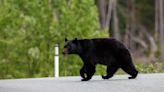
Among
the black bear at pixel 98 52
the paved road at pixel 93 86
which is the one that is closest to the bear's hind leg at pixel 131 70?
the black bear at pixel 98 52

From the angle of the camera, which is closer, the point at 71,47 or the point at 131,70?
the point at 71,47

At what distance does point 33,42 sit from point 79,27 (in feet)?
6.03

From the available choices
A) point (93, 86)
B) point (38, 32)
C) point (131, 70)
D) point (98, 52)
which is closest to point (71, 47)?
point (98, 52)

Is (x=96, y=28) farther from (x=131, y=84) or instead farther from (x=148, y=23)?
(x=148, y=23)

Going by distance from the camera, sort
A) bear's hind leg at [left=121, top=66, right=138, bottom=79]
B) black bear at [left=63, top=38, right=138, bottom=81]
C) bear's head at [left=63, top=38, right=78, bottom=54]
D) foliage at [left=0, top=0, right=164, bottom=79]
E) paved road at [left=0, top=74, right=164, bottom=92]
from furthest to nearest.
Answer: foliage at [left=0, top=0, right=164, bottom=79], bear's hind leg at [left=121, top=66, right=138, bottom=79], bear's head at [left=63, top=38, right=78, bottom=54], black bear at [left=63, top=38, right=138, bottom=81], paved road at [left=0, top=74, right=164, bottom=92]

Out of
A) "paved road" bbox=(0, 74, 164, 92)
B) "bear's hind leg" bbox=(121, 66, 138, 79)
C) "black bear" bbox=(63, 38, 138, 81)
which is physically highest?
"black bear" bbox=(63, 38, 138, 81)

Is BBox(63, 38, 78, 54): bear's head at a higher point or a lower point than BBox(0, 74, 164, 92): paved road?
higher

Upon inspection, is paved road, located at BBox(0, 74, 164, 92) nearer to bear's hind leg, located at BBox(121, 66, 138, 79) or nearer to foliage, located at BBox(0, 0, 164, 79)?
bear's hind leg, located at BBox(121, 66, 138, 79)

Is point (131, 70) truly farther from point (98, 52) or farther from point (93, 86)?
point (93, 86)

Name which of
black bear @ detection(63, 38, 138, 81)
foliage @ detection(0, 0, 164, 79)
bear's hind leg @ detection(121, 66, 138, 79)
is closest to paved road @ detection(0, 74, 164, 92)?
bear's hind leg @ detection(121, 66, 138, 79)

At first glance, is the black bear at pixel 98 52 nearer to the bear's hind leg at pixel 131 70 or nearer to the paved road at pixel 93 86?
the bear's hind leg at pixel 131 70

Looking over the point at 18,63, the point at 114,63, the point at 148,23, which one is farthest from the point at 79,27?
the point at 148,23

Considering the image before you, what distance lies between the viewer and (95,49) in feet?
53.4

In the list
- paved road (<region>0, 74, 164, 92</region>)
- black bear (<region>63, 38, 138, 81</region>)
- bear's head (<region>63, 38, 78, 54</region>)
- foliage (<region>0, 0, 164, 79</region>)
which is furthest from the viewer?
foliage (<region>0, 0, 164, 79</region>)
